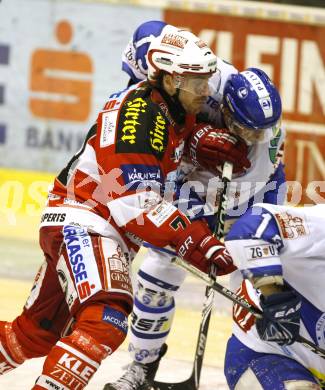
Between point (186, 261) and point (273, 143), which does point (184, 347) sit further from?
point (186, 261)

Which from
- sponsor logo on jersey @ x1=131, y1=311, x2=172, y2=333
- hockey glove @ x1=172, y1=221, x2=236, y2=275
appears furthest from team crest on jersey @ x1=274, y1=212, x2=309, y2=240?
sponsor logo on jersey @ x1=131, y1=311, x2=172, y2=333

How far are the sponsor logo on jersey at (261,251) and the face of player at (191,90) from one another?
1.07 m

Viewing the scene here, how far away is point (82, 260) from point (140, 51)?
1.27 m

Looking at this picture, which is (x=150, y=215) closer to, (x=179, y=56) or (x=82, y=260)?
(x=82, y=260)

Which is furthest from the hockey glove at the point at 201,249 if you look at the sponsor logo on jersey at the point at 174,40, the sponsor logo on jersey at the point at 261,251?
the sponsor logo on jersey at the point at 174,40

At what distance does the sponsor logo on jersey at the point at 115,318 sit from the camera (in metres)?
3.64

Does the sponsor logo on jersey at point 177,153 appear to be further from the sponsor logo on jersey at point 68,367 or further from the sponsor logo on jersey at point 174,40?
the sponsor logo on jersey at point 68,367

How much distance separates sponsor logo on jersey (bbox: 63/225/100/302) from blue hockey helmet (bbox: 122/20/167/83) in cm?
104

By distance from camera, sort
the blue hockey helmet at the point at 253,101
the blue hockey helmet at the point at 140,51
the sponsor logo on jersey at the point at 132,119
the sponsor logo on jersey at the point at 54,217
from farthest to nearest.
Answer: the blue hockey helmet at the point at 140,51
the blue hockey helmet at the point at 253,101
the sponsor logo on jersey at the point at 54,217
the sponsor logo on jersey at the point at 132,119

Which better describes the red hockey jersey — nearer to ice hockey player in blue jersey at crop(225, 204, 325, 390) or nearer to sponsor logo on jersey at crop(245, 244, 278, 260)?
ice hockey player in blue jersey at crop(225, 204, 325, 390)

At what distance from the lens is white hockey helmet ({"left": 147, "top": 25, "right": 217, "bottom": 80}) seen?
4.04m

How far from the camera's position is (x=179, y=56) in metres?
4.05

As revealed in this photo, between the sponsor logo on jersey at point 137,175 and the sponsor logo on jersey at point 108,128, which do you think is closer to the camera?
the sponsor logo on jersey at point 137,175

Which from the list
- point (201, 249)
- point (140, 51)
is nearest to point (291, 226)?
point (201, 249)
